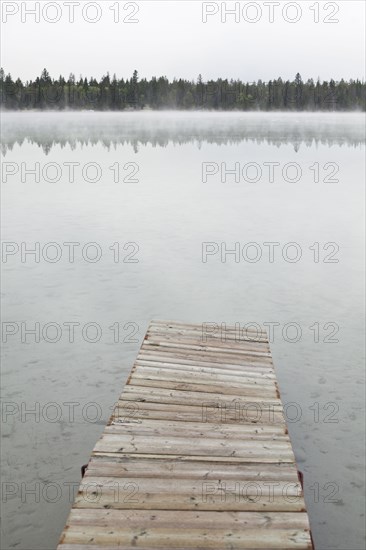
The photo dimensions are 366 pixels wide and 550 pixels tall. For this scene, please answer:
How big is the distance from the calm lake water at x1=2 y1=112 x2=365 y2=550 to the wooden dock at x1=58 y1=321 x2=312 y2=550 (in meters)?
1.11

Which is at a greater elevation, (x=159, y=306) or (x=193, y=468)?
(x=159, y=306)

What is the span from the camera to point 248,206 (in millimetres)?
24047

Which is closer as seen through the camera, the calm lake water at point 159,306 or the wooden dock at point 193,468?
the wooden dock at point 193,468

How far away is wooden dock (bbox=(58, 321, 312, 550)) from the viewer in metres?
4.74

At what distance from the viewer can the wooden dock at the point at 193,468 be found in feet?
15.5

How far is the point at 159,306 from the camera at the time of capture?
484 inches

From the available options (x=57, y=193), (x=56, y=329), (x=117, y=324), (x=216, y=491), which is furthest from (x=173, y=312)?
(x=57, y=193)

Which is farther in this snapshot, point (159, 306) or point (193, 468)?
point (159, 306)

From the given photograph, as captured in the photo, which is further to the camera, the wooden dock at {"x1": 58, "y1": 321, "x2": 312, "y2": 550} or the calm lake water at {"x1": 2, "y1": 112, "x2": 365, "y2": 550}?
the calm lake water at {"x1": 2, "y1": 112, "x2": 365, "y2": 550}

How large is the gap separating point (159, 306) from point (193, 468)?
681 centimetres

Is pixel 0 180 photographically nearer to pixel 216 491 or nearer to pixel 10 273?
pixel 10 273

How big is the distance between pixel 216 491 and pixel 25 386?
15.1 feet

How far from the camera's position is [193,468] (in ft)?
18.4

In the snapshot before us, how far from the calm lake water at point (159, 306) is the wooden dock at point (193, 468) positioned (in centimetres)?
111
